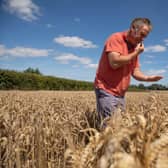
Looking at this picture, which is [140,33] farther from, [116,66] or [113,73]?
[113,73]

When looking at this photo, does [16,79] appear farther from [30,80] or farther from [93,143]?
[93,143]

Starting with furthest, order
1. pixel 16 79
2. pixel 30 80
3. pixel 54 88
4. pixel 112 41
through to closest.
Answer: pixel 54 88, pixel 30 80, pixel 16 79, pixel 112 41

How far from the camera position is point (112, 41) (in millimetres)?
3824

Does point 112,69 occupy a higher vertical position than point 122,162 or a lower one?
higher

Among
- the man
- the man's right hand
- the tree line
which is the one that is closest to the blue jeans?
the man

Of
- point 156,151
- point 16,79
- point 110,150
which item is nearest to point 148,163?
point 156,151

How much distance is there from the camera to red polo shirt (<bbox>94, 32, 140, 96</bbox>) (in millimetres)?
3848

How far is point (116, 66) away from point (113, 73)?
7.1 inches

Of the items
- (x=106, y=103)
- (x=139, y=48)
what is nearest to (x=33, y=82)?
(x=106, y=103)

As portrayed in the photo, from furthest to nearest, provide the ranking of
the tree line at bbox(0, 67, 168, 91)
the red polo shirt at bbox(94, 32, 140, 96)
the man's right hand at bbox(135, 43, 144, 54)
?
the tree line at bbox(0, 67, 168, 91) < the red polo shirt at bbox(94, 32, 140, 96) < the man's right hand at bbox(135, 43, 144, 54)

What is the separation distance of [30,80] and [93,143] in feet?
110

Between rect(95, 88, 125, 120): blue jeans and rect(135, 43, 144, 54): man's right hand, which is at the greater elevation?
rect(135, 43, 144, 54): man's right hand

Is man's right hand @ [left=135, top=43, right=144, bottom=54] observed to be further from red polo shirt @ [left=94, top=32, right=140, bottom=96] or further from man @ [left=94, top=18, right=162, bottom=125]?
red polo shirt @ [left=94, top=32, right=140, bottom=96]

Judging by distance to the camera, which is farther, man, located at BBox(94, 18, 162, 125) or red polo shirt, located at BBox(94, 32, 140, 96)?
red polo shirt, located at BBox(94, 32, 140, 96)
